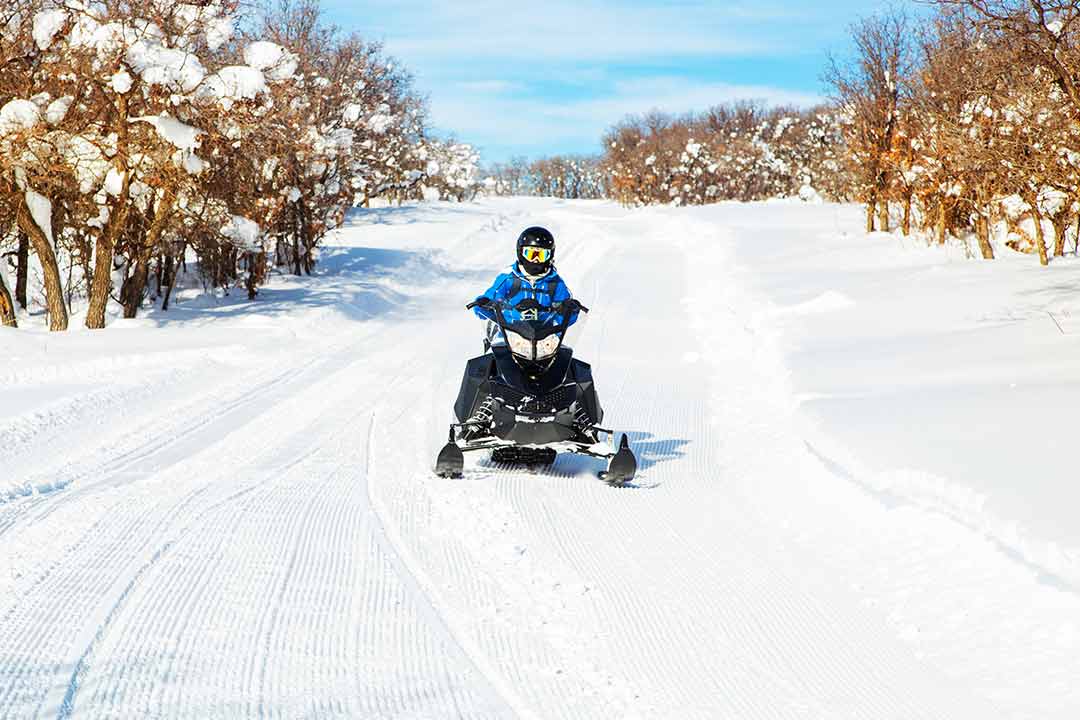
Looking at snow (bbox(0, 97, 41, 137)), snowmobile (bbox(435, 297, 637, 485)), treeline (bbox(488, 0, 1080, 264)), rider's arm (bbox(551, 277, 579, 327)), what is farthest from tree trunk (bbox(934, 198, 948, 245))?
snow (bbox(0, 97, 41, 137))

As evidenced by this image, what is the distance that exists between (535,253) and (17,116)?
892 centimetres

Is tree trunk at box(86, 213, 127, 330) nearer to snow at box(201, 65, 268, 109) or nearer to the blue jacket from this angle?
snow at box(201, 65, 268, 109)

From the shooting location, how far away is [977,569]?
520 cm

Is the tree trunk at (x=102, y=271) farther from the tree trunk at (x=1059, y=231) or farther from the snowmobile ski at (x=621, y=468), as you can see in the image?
the tree trunk at (x=1059, y=231)

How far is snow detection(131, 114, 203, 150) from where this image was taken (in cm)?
1388

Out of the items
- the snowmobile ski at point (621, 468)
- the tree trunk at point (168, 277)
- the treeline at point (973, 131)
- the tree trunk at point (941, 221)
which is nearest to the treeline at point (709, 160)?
the treeline at point (973, 131)

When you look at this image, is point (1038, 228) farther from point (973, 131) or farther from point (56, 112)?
point (56, 112)

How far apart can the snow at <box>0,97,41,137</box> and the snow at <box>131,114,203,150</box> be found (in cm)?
138

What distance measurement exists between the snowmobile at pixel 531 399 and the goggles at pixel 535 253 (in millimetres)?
367

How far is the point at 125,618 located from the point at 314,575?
3.33 feet

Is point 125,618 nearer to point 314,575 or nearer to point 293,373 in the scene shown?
point 314,575

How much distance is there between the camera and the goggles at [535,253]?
7793mm

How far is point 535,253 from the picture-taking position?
7.82 meters

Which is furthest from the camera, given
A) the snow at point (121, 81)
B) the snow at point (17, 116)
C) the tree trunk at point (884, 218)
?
the tree trunk at point (884, 218)
